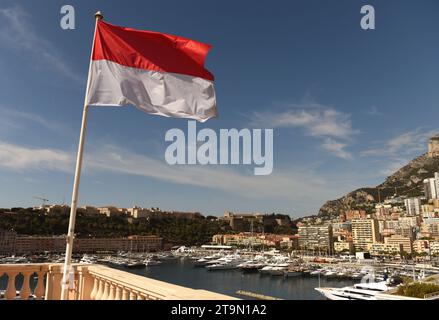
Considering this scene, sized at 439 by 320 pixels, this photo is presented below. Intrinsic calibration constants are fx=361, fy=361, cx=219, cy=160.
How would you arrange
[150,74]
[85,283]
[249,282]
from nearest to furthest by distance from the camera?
[150,74], [85,283], [249,282]

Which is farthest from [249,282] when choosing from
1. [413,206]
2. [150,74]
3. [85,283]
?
[413,206]

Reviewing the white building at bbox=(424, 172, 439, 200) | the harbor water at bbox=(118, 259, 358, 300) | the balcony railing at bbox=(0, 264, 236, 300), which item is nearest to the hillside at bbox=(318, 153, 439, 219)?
the white building at bbox=(424, 172, 439, 200)

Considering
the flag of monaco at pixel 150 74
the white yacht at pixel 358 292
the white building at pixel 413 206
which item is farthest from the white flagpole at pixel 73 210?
the white building at pixel 413 206

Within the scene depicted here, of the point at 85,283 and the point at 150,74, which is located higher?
the point at 150,74

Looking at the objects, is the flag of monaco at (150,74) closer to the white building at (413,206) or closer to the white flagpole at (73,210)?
the white flagpole at (73,210)

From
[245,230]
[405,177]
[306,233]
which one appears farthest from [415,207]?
[245,230]

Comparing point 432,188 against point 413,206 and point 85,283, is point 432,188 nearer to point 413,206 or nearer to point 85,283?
point 413,206
